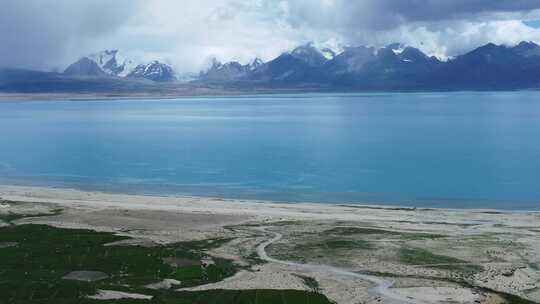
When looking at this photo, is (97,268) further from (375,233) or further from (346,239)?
(375,233)

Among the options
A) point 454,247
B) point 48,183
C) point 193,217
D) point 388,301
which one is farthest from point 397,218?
point 48,183

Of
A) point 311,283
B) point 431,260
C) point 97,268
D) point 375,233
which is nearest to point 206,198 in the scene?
point 375,233

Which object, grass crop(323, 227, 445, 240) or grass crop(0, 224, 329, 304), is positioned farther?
grass crop(323, 227, 445, 240)

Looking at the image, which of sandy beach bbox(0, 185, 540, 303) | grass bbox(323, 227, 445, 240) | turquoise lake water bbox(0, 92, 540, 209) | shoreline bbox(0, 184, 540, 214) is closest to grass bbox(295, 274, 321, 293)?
sandy beach bbox(0, 185, 540, 303)

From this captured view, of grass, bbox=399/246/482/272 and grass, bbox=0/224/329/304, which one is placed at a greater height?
grass, bbox=399/246/482/272

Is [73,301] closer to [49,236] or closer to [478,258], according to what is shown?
[49,236]

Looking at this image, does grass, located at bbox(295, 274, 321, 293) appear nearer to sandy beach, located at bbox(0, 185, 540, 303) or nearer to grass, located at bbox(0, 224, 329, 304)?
sandy beach, located at bbox(0, 185, 540, 303)

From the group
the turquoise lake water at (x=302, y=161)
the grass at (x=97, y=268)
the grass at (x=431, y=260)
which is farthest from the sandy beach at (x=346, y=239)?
the turquoise lake water at (x=302, y=161)
